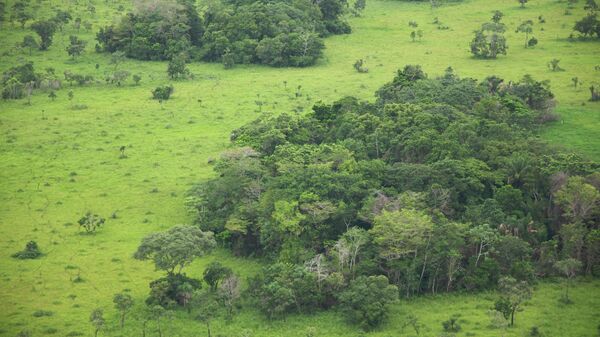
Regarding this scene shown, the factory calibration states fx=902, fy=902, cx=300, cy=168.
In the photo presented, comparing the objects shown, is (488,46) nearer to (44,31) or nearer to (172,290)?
(44,31)

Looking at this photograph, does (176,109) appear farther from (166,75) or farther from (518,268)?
(518,268)

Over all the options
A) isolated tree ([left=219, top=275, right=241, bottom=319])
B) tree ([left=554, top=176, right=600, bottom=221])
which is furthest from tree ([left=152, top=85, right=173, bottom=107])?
tree ([left=554, top=176, right=600, bottom=221])

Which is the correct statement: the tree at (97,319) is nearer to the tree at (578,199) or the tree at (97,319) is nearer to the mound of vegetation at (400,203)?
the mound of vegetation at (400,203)

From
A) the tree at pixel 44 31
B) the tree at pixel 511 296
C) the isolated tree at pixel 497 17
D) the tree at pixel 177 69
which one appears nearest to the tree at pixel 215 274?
the tree at pixel 511 296

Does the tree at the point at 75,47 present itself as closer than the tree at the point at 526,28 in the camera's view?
Yes

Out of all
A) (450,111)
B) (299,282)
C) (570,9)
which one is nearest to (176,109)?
(450,111)

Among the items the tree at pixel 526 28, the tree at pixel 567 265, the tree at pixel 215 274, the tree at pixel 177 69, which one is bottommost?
the tree at pixel 215 274
